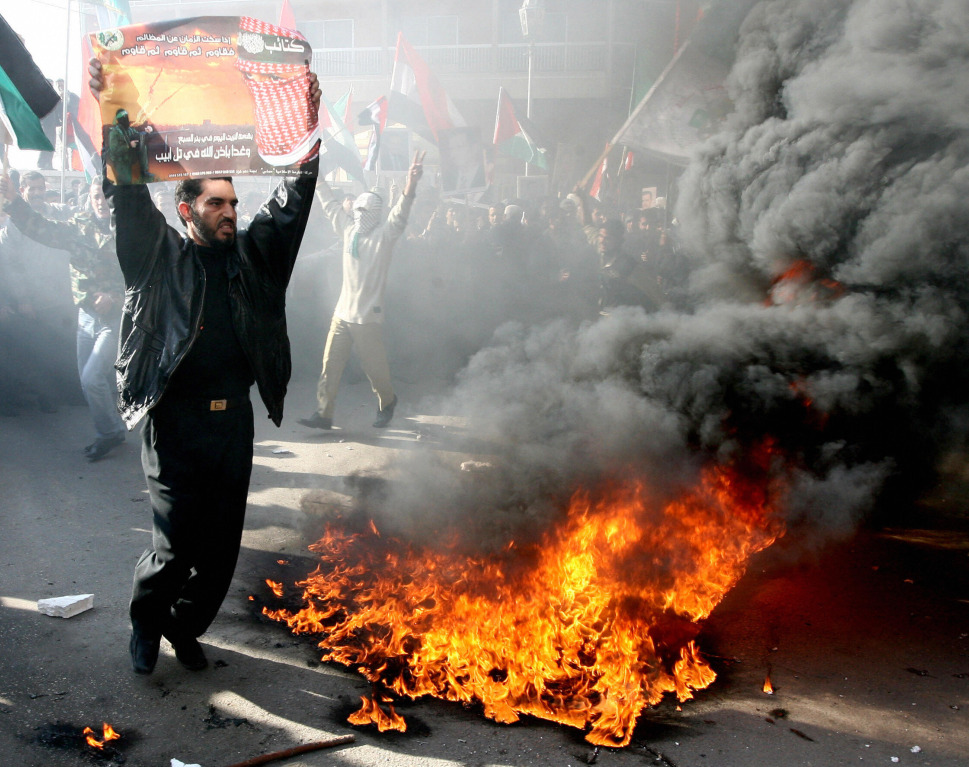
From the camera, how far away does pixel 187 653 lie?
3.32m

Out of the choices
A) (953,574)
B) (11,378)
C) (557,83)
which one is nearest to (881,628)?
(953,574)

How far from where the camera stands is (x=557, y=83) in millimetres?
23969

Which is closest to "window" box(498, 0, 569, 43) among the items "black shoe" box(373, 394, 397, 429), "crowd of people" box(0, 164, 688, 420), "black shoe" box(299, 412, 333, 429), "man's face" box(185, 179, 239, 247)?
"crowd of people" box(0, 164, 688, 420)

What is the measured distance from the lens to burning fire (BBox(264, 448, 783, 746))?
10.4 feet

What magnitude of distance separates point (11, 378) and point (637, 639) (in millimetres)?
7181

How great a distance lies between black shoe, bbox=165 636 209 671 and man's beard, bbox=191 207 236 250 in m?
1.69

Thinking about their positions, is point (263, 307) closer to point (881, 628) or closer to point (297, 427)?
point (881, 628)

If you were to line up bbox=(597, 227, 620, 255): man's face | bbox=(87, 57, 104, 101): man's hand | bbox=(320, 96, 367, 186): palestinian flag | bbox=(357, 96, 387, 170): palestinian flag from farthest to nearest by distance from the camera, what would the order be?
bbox=(357, 96, 387, 170): palestinian flag
bbox=(320, 96, 367, 186): palestinian flag
bbox=(597, 227, 620, 255): man's face
bbox=(87, 57, 104, 101): man's hand

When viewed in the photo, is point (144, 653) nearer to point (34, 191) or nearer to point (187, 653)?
point (187, 653)

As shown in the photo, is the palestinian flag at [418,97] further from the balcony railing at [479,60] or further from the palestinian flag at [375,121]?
the balcony railing at [479,60]

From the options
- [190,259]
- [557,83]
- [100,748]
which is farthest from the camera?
[557,83]

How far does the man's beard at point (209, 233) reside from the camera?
319 centimetres

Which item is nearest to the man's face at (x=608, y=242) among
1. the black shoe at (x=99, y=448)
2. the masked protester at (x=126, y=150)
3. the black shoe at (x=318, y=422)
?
the black shoe at (x=318, y=422)

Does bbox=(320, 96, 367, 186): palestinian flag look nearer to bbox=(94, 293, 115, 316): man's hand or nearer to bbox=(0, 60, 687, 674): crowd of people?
bbox=(0, 60, 687, 674): crowd of people
